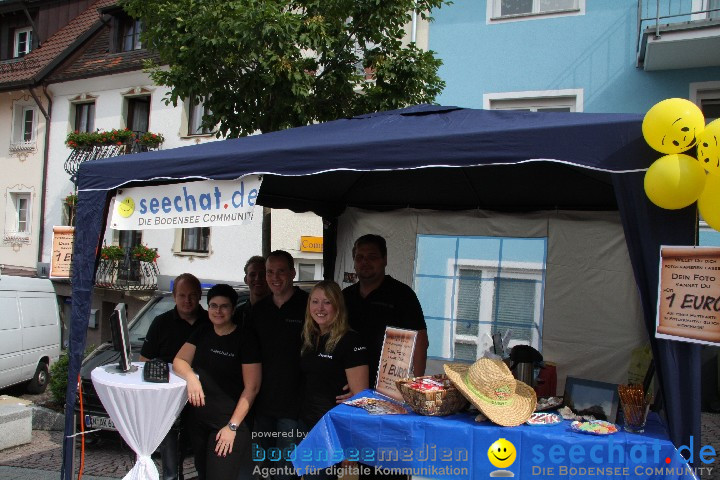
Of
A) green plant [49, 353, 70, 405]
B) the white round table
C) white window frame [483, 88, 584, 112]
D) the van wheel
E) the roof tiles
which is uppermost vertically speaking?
the roof tiles

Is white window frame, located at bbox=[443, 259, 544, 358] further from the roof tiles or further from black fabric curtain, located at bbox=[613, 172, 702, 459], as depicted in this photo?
the roof tiles

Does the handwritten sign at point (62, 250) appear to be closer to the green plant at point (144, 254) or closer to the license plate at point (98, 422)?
the license plate at point (98, 422)

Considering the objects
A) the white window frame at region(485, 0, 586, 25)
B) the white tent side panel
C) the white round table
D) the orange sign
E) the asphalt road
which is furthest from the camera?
the orange sign

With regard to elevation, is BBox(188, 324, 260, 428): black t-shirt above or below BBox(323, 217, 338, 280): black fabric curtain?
below

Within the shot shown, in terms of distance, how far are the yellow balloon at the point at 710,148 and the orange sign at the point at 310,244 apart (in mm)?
11615

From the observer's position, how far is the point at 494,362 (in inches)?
131

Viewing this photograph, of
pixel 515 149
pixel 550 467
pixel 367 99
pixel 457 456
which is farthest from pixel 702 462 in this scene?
pixel 367 99

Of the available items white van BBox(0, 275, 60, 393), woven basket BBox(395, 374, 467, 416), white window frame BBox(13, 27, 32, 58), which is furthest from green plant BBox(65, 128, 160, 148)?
woven basket BBox(395, 374, 467, 416)

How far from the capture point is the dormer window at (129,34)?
58.7ft

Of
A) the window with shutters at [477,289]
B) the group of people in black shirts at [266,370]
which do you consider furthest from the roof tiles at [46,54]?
the group of people in black shirts at [266,370]

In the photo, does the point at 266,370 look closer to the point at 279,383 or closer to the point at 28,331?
the point at 279,383

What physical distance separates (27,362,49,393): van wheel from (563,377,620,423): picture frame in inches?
359

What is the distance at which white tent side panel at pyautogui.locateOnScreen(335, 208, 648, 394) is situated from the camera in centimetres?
571

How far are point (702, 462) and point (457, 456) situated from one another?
107 cm
